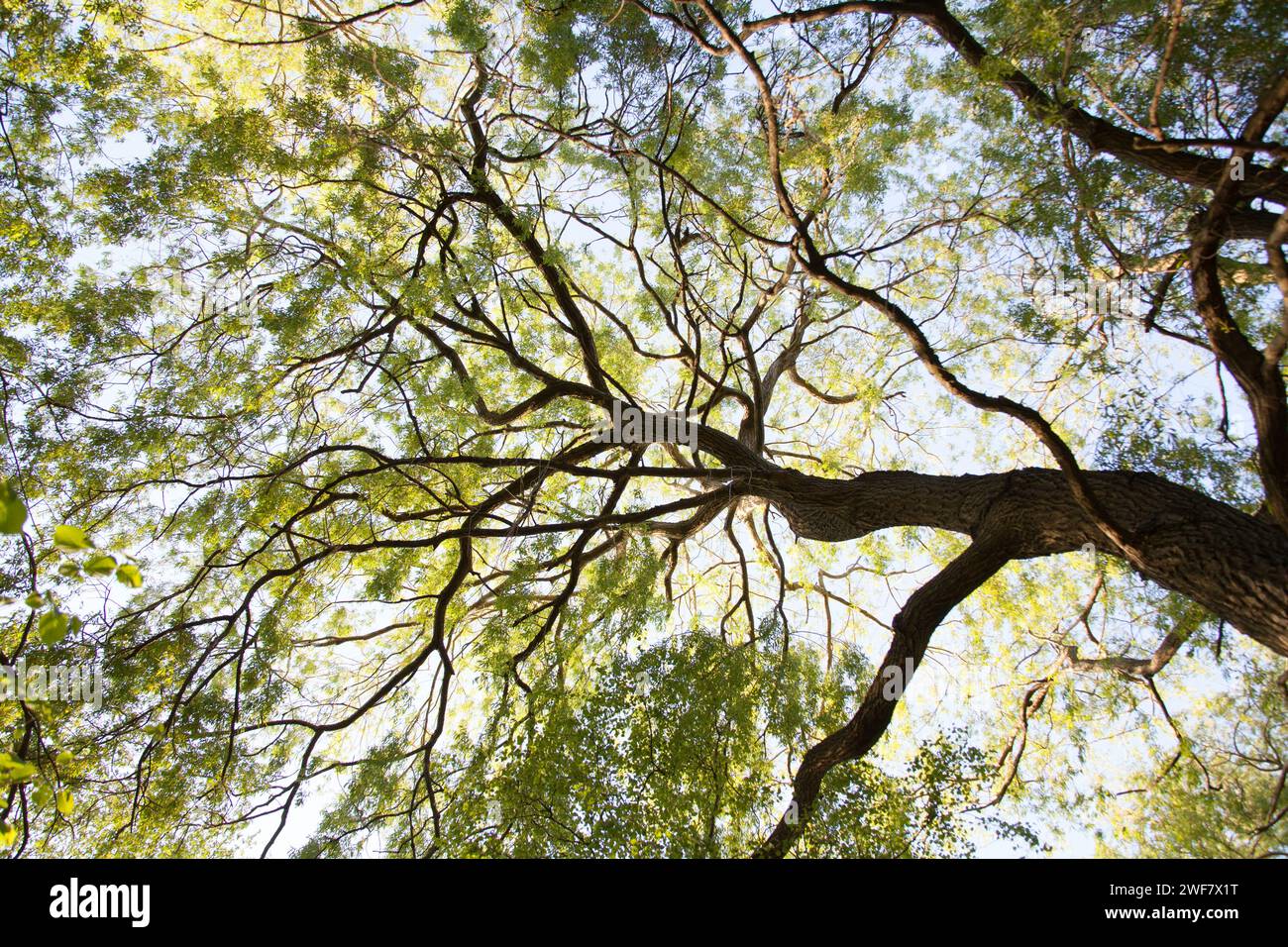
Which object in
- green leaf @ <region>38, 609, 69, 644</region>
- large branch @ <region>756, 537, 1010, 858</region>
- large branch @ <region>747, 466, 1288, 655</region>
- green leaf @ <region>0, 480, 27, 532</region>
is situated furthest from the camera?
large branch @ <region>756, 537, 1010, 858</region>

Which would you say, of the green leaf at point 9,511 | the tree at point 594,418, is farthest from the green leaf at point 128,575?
the tree at point 594,418

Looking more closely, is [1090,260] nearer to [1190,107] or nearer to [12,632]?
[1190,107]

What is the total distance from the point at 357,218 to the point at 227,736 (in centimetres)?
377

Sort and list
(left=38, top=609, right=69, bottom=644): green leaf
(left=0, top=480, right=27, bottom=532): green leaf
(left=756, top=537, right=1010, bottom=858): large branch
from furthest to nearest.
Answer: (left=756, top=537, right=1010, bottom=858): large branch
(left=38, top=609, right=69, bottom=644): green leaf
(left=0, top=480, right=27, bottom=532): green leaf

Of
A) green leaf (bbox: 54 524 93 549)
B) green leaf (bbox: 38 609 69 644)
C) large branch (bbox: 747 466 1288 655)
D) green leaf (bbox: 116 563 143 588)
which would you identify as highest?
large branch (bbox: 747 466 1288 655)

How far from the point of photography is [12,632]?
448 centimetres

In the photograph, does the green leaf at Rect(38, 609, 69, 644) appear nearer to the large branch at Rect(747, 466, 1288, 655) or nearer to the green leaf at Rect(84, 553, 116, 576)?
the green leaf at Rect(84, 553, 116, 576)

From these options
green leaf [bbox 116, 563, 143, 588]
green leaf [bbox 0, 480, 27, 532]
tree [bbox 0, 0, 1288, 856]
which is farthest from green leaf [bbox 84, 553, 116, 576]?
tree [bbox 0, 0, 1288, 856]

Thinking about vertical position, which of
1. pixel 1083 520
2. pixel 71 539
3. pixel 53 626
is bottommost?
pixel 53 626

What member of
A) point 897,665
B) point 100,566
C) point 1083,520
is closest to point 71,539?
point 100,566

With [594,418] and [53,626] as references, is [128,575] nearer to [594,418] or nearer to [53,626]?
[53,626]

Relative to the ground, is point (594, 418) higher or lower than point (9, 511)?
higher

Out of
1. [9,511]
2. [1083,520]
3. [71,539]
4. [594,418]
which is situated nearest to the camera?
[9,511]
